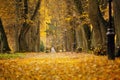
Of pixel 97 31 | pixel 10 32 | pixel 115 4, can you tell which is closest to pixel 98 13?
pixel 97 31

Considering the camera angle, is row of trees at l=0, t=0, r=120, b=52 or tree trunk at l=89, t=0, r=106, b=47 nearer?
tree trunk at l=89, t=0, r=106, b=47

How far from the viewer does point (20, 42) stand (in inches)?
1358

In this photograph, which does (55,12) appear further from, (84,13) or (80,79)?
(80,79)

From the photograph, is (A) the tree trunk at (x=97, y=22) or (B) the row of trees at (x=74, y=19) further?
(B) the row of trees at (x=74, y=19)

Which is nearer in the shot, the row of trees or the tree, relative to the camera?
the tree

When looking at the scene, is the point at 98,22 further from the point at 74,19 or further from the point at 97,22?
the point at 74,19

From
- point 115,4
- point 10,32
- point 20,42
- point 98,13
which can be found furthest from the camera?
point 10,32

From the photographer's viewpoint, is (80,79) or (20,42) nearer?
(80,79)

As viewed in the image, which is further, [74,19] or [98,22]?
[74,19]

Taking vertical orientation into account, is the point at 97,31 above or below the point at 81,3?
below

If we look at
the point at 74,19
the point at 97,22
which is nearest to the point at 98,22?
the point at 97,22

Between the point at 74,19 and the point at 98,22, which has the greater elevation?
the point at 74,19

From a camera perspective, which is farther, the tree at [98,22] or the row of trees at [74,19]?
the row of trees at [74,19]

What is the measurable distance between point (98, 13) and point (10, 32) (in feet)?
99.7
